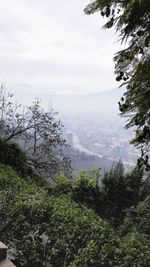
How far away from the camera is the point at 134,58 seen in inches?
150

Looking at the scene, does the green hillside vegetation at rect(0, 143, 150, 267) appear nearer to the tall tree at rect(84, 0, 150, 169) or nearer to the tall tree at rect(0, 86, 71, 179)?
the tall tree at rect(84, 0, 150, 169)

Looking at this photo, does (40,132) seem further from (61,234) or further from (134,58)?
(134,58)

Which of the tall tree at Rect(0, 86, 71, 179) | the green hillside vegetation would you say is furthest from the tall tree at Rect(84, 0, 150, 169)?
the tall tree at Rect(0, 86, 71, 179)

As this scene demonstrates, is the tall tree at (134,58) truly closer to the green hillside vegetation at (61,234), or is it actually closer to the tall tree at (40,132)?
the green hillside vegetation at (61,234)

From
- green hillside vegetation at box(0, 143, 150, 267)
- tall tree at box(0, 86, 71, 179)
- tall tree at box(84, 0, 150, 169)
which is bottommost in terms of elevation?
green hillside vegetation at box(0, 143, 150, 267)

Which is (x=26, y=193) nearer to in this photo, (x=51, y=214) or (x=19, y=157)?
(x=51, y=214)

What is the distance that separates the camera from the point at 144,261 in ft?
18.4

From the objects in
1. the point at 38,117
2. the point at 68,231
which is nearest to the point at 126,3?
the point at 68,231

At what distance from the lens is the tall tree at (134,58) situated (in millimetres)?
3564

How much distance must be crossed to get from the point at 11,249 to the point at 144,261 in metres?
1.89

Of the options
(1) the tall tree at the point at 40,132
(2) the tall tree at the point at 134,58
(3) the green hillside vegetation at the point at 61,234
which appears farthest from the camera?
(1) the tall tree at the point at 40,132

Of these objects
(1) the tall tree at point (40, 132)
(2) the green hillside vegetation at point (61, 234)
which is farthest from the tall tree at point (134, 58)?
(1) the tall tree at point (40, 132)

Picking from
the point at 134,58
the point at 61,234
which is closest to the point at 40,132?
the point at 61,234

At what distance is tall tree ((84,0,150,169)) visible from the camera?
3564 millimetres
